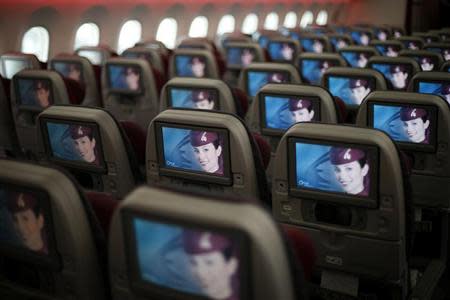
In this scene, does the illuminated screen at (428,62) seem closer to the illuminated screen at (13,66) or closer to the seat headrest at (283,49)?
the seat headrest at (283,49)

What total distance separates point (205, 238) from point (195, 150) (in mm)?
1538

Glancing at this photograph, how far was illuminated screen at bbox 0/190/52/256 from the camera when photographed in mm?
2178

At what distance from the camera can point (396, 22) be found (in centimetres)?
2133

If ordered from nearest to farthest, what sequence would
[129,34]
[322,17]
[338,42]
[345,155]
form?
[345,155]
[338,42]
[129,34]
[322,17]

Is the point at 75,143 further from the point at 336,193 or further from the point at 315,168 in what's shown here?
the point at 336,193

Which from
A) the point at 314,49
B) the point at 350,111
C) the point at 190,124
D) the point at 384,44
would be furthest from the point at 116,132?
the point at 314,49

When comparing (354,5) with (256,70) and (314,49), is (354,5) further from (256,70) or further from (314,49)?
(256,70)

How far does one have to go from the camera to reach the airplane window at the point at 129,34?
1173cm

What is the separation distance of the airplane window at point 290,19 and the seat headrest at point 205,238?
1779 centimetres

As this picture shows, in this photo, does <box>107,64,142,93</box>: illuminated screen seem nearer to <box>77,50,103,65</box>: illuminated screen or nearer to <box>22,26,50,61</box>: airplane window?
<box>77,50,103,65</box>: illuminated screen

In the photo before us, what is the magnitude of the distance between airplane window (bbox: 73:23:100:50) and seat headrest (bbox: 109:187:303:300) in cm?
912

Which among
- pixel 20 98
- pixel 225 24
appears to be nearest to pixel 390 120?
pixel 20 98

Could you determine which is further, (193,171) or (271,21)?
(271,21)

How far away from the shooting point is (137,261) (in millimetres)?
1912
